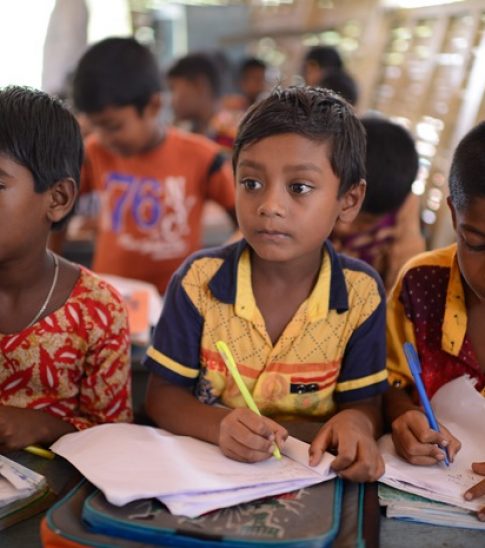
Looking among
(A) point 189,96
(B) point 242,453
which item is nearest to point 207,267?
(B) point 242,453

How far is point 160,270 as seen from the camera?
235cm

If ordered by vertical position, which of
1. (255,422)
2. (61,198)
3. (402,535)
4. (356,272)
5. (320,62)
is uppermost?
(320,62)

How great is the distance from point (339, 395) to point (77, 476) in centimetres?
46

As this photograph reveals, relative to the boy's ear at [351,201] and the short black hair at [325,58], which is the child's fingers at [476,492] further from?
the short black hair at [325,58]

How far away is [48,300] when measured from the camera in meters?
1.20

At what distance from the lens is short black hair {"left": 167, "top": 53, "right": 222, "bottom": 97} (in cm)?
432

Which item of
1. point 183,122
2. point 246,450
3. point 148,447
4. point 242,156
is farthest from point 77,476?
point 183,122

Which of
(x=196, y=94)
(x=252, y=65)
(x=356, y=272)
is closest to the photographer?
(x=356, y=272)

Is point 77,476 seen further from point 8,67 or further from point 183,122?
point 183,122

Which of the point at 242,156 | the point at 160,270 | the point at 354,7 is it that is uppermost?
the point at 354,7

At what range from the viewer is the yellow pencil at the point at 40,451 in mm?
1053

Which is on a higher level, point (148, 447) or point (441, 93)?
point (441, 93)

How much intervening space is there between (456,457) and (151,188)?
1.52 metres

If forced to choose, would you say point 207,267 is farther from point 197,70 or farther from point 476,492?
point 197,70
